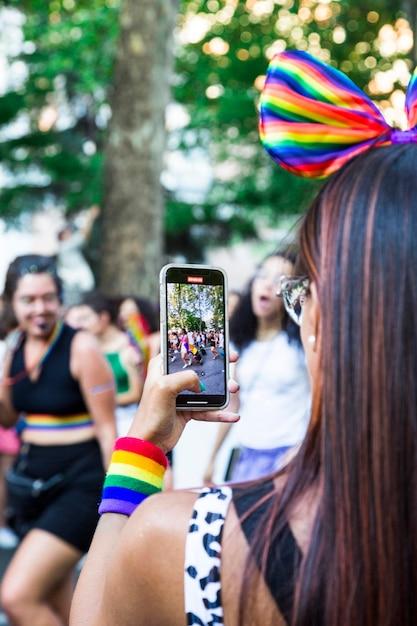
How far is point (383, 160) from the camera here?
58.7 inches

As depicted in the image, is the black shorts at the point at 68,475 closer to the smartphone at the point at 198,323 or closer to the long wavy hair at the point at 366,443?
the smartphone at the point at 198,323

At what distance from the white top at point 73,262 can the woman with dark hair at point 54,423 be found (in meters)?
7.81

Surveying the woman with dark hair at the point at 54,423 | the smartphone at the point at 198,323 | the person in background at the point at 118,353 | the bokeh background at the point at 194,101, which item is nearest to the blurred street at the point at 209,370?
the smartphone at the point at 198,323

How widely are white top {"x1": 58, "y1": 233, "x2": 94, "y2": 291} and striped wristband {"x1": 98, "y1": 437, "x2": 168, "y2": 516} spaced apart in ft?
36.4

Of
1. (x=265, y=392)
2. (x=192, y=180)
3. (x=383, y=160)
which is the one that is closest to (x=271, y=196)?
(x=192, y=180)

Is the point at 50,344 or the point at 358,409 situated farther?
the point at 50,344

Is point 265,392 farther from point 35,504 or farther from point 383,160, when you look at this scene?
point 383,160

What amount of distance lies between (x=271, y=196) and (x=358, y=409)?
52.1 feet

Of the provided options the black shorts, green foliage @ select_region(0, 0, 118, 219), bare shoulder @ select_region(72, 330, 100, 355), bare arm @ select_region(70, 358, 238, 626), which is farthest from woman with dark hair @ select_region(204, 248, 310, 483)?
green foliage @ select_region(0, 0, 118, 219)

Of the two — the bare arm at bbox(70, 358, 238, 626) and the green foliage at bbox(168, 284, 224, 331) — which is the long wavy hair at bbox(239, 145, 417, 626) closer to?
the bare arm at bbox(70, 358, 238, 626)

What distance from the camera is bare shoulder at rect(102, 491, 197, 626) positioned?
1447mm

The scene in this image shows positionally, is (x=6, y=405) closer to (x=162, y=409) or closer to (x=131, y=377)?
(x=131, y=377)

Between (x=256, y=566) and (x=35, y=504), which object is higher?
(x=256, y=566)

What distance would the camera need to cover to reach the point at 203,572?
1.41 meters
